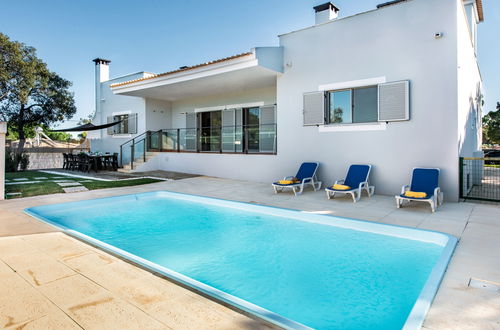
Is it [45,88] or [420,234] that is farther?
[45,88]

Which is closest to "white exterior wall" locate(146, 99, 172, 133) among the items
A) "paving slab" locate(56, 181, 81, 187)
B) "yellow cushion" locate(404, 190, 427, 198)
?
"paving slab" locate(56, 181, 81, 187)

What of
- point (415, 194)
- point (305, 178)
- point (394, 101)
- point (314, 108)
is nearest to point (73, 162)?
point (305, 178)

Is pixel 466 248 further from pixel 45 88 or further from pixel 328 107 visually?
pixel 45 88

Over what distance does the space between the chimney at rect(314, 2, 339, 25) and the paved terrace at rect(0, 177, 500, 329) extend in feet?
23.8

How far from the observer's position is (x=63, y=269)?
3543 mm

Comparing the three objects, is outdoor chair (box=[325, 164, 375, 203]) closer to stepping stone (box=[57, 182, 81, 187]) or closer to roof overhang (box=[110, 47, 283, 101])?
roof overhang (box=[110, 47, 283, 101])

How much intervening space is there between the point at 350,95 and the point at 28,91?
1628cm

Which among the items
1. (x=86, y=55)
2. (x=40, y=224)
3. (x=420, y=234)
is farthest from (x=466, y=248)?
(x=86, y=55)

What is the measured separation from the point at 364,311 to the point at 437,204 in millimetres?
5113

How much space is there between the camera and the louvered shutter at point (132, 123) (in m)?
16.0

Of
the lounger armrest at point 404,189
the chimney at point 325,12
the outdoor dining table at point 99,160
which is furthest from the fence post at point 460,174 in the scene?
the outdoor dining table at point 99,160

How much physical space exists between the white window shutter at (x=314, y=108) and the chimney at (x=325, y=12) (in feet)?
8.29

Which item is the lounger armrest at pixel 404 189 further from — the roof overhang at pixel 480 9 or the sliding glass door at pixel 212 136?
the roof overhang at pixel 480 9

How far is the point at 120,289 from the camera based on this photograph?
3027 millimetres
